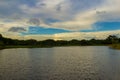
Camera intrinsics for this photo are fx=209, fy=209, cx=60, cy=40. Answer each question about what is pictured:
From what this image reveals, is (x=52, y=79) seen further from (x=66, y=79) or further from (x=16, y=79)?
(x=16, y=79)

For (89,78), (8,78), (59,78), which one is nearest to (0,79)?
(8,78)

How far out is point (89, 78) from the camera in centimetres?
4109

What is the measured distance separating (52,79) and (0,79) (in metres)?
10.0

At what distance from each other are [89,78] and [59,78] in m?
5.91

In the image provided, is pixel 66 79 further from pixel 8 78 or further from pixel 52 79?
pixel 8 78

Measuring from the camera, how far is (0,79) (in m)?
40.3

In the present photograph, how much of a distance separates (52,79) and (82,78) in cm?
593

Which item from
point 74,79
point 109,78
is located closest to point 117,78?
point 109,78

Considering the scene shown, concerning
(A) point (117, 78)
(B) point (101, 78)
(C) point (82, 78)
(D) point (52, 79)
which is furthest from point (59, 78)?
(A) point (117, 78)

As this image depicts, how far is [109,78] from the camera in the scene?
39.9m

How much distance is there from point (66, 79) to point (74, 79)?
155 cm

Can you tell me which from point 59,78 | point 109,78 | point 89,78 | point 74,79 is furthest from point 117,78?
point 59,78

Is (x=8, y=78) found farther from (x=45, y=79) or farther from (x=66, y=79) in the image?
(x=66, y=79)

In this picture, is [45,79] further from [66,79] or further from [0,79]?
[0,79]
